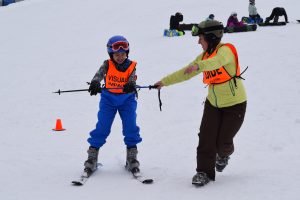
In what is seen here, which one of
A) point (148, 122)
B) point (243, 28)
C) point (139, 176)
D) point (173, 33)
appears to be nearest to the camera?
point (139, 176)

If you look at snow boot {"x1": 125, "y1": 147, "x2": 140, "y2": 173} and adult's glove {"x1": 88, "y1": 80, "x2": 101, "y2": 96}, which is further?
snow boot {"x1": 125, "y1": 147, "x2": 140, "y2": 173}

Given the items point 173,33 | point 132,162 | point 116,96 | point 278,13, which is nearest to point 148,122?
point 132,162

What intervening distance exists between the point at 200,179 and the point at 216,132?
0.63m

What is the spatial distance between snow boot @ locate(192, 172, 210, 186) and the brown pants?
0.27ft

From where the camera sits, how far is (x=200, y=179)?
226 inches

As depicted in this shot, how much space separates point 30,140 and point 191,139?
2.94m

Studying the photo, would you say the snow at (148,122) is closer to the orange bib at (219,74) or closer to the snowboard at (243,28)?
the snowboard at (243,28)

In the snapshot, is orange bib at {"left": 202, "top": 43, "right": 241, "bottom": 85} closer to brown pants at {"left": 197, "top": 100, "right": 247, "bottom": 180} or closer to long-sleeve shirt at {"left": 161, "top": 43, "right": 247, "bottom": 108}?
long-sleeve shirt at {"left": 161, "top": 43, "right": 247, "bottom": 108}

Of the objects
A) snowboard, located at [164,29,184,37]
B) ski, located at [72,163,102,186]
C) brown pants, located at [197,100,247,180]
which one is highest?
snowboard, located at [164,29,184,37]

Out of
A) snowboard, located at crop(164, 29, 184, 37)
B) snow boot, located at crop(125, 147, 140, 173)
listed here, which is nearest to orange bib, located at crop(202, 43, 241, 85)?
snow boot, located at crop(125, 147, 140, 173)

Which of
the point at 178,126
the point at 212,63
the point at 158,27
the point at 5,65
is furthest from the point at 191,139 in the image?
the point at 158,27

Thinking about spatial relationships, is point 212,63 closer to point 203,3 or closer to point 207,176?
point 207,176

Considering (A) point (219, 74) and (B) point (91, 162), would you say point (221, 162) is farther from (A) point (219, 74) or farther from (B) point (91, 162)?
(B) point (91, 162)

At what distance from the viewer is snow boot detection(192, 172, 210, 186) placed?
225 inches
